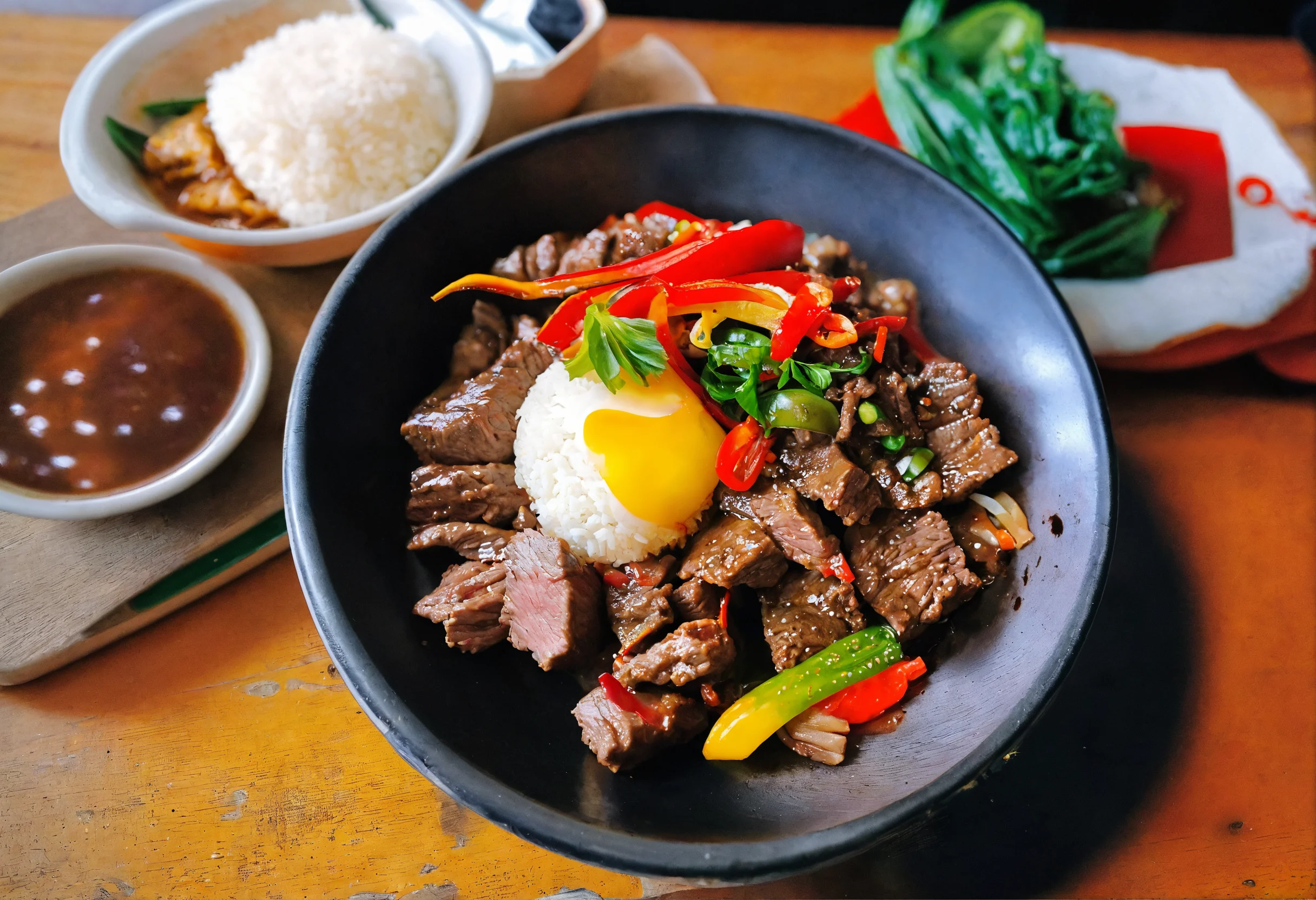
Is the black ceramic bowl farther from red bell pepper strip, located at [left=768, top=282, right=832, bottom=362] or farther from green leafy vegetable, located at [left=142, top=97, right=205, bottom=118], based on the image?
green leafy vegetable, located at [left=142, top=97, right=205, bottom=118]

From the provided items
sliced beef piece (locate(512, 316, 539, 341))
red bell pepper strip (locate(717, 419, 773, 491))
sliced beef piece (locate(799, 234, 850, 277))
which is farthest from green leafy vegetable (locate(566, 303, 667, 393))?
sliced beef piece (locate(799, 234, 850, 277))

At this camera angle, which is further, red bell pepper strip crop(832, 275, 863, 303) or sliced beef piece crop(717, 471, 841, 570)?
red bell pepper strip crop(832, 275, 863, 303)

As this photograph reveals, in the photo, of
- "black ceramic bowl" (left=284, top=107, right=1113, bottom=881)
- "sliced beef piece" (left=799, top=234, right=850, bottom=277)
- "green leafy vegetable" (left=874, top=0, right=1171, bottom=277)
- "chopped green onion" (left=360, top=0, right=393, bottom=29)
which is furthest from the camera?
"chopped green onion" (left=360, top=0, right=393, bottom=29)

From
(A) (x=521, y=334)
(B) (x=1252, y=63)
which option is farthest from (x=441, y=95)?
(B) (x=1252, y=63)

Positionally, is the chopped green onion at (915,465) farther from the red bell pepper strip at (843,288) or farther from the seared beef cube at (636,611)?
the seared beef cube at (636,611)

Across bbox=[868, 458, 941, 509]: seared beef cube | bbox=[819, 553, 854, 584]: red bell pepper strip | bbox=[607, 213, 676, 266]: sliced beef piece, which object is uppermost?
bbox=[607, 213, 676, 266]: sliced beef piece

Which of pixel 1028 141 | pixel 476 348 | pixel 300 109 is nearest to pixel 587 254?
pixel 476 348

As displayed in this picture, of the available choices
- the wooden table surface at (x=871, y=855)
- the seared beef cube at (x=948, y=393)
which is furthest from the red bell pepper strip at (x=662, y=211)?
the wooden table surface at (x=871, y=855)

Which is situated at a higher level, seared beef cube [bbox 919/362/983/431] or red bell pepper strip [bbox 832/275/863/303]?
Answer: red bell pepper strip [bbox 832/275/863/303]
